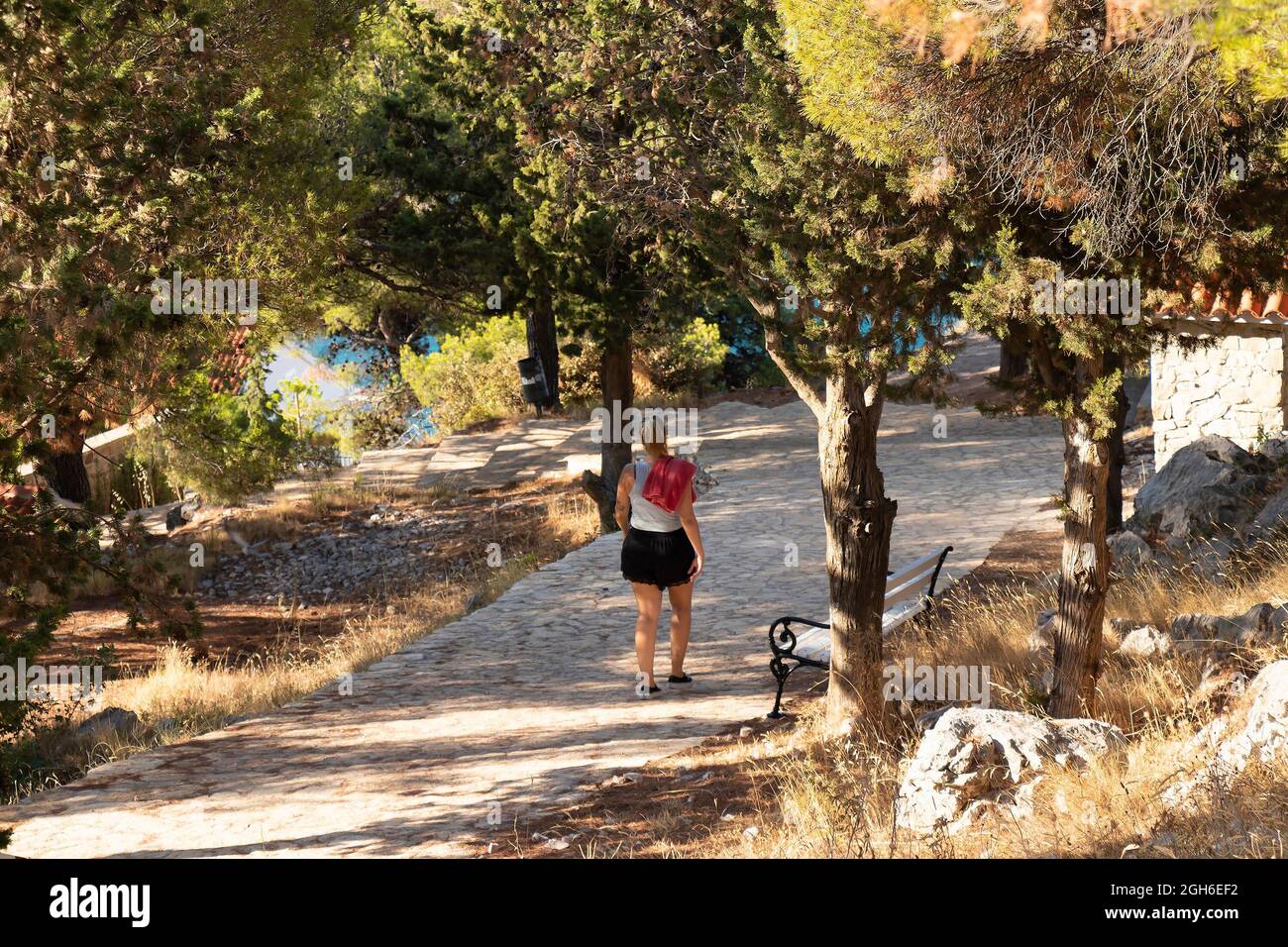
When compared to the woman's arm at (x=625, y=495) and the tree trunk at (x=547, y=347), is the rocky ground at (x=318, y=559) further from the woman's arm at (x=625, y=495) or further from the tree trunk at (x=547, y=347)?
the woman's arm at (x=625, y=495)

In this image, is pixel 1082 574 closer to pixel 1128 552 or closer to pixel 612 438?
pixel 1128 552

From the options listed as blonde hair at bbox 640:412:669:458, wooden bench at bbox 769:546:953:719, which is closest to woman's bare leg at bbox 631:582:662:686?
wooden bench at bbox 769:546:953:719

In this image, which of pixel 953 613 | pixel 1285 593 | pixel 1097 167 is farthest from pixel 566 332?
pixel 1097 167

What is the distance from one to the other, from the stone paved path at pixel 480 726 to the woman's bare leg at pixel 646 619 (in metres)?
0.34

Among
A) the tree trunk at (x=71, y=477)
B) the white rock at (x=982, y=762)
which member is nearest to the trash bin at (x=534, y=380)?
the tree trunk at (x=71, y=477)

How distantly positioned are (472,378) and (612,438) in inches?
326

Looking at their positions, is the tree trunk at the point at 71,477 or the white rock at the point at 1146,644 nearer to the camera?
the white rock at the point at 1146,644

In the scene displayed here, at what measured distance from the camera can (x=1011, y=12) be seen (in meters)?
5.32

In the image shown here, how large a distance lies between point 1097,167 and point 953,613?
17.3 feet

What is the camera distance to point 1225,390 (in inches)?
516

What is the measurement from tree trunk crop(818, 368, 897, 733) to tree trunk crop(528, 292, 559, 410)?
49.9 ft

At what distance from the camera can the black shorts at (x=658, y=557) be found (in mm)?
8703

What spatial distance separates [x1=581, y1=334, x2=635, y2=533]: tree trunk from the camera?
15.8 meters
